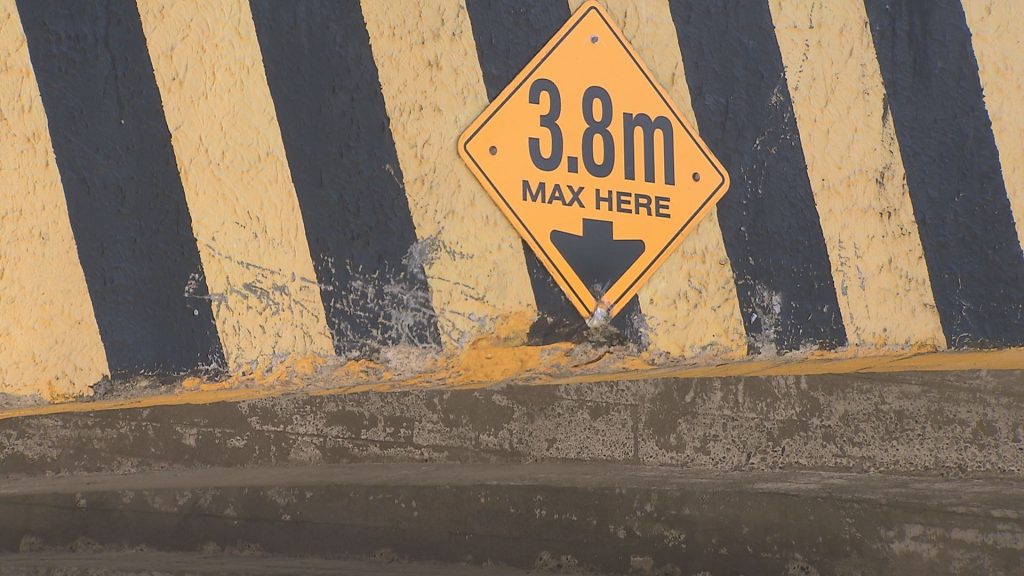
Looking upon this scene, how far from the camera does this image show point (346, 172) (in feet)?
6.29

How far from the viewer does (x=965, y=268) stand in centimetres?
207

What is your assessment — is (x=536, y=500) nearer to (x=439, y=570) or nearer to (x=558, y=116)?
(x=439, y=570)

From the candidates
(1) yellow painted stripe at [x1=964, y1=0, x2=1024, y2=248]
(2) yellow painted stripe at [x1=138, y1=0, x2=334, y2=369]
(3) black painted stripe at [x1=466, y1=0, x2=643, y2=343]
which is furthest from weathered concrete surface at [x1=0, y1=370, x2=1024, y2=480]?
(1) yellow painted stripe at [x1=964, y1=0, x2=1024, y2=248]

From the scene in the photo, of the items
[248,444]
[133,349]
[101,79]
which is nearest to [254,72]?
[101,79]

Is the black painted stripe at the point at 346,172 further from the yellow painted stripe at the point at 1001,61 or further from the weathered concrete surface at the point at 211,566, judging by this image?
the yellow painted stripe at the point at 1001,61

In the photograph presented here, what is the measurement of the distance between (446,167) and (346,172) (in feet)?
0.68

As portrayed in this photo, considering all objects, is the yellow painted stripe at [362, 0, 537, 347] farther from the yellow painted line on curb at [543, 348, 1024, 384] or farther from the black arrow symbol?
the yellow painted line on curb at [543, 348, 1024, 384]

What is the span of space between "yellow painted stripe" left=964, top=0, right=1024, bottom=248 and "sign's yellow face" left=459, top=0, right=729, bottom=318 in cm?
64

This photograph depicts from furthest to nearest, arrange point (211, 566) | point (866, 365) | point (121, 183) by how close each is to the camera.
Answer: point (866, 365), point (121, 183), point (211, 566)

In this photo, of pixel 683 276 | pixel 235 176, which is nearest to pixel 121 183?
pixel 235 176

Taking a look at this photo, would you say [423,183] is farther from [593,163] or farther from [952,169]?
[952,169]

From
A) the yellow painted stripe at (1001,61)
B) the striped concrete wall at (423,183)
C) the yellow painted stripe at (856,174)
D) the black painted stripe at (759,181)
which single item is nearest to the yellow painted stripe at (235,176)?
the striped concrete wall at (423,183)

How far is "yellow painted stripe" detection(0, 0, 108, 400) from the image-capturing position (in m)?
1.85

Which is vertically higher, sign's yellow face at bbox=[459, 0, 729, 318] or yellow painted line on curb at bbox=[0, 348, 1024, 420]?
sign's yellow face at bbox=[459, 0, 729, 318]
